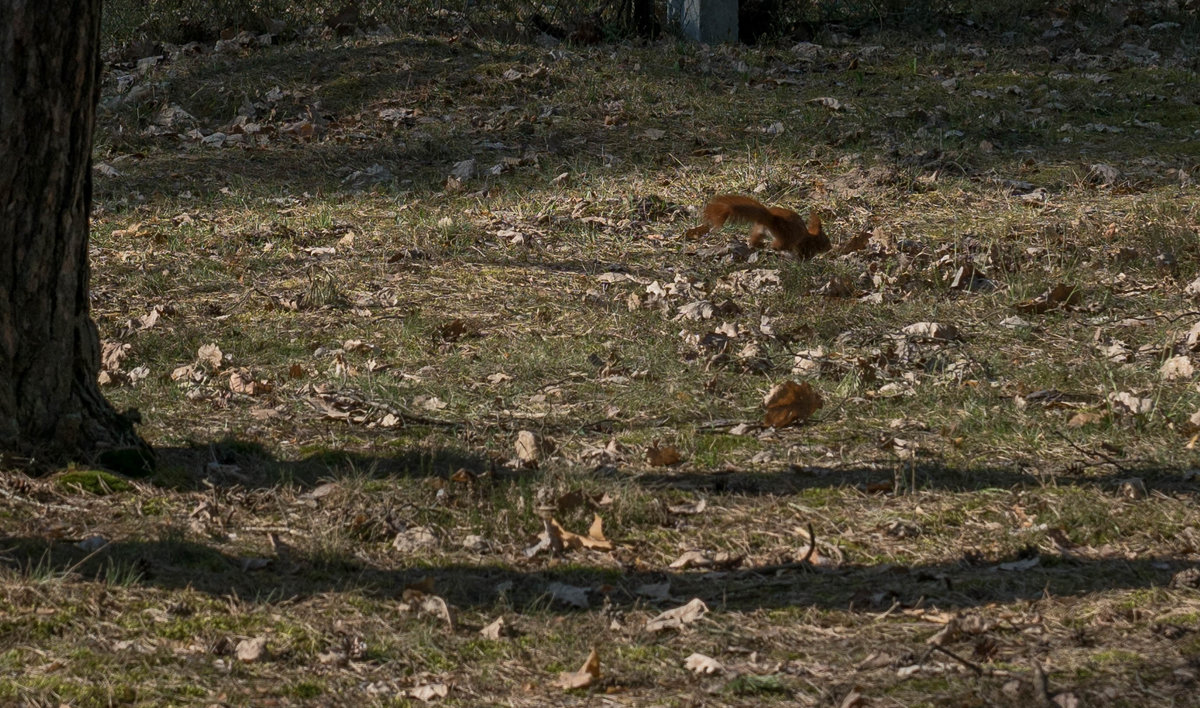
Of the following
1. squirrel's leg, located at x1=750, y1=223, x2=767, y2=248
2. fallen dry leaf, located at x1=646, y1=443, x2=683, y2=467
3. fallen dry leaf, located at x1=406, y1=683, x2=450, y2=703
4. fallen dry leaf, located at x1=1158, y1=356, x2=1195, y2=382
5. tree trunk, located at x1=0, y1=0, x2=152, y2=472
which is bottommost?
fallen dry leaf, located at x1=406, y1=683, x2=450, y2=703

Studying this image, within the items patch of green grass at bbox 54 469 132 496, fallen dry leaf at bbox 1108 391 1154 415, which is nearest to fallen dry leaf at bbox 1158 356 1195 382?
fallen dry leaf at bbox 1108 391 1154 415

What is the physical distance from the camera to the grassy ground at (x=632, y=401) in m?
3.08

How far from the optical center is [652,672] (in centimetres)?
300

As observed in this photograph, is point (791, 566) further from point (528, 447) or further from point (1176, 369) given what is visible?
point (1176, 369)

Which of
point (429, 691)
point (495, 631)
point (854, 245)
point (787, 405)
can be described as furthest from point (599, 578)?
point (854, 245)

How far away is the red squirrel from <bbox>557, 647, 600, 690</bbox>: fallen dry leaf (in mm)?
3915

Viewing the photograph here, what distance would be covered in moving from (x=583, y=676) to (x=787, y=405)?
197 cm

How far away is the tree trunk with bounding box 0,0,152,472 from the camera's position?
3672 mm

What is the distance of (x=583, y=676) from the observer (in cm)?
295

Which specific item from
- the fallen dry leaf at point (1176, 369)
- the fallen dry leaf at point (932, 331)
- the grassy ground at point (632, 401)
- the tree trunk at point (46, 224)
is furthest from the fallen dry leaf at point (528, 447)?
the fallen dry leaf at point (1176, 369)

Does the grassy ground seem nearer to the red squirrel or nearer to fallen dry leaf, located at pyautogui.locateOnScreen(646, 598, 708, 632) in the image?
fallen dry leaf, located at pyautogui.locateOnScreen(646, 598, 708, 632)

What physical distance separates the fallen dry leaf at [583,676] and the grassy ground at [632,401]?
0.17 ft

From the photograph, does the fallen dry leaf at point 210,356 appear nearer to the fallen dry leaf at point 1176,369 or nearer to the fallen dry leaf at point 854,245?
the fallen dry leaf at point 854,245

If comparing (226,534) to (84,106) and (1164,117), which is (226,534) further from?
(1164,117)
